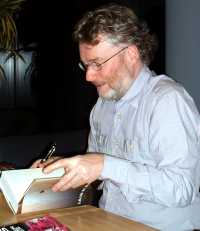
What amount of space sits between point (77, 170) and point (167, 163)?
0.30 metres

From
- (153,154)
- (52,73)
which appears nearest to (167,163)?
(153,154)

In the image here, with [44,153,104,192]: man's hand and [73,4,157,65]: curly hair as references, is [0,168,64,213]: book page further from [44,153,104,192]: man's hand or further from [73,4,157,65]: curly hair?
[73,4,157,65]: curly hair

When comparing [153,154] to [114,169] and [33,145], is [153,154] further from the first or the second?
[33,145]

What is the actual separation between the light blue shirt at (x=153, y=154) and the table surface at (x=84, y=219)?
117mm

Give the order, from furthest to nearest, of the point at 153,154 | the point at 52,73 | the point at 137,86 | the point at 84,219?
1. the point at 52,73
2. the point at 137,86
3. the point at 153,154
4. the point at 84,219

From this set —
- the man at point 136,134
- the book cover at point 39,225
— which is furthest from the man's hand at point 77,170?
the book cover at point 39,225

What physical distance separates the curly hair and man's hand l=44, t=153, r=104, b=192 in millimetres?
476

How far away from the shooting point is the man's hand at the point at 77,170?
1.25 metres

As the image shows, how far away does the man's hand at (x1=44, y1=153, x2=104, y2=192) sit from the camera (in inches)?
49.3

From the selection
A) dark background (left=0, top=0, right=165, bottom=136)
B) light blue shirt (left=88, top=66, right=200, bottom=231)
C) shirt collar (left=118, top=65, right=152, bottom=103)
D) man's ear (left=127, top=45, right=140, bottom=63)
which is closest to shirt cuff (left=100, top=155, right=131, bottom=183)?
light blue shirt (left=88, top=66, right=200, bottom=231)

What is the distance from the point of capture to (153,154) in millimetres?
1460

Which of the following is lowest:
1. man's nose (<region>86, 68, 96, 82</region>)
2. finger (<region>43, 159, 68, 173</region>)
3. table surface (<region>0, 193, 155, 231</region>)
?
table surface (<region>0, 193, 155, 231</region>)

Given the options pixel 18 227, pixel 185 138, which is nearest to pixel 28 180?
pixel 18 227

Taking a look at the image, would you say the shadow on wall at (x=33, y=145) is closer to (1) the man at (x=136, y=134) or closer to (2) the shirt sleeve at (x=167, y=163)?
(1) the man at (x=136, y=134)
